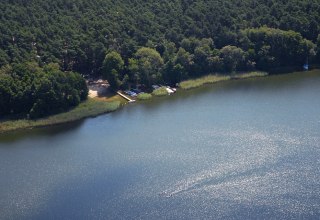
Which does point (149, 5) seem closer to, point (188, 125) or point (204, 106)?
point (204, 106)

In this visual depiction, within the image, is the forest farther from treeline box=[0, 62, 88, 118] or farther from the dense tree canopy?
treeline box=[0, 62, 88, 118]

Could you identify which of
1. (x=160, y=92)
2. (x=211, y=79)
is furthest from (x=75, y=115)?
(x=211, y=79)

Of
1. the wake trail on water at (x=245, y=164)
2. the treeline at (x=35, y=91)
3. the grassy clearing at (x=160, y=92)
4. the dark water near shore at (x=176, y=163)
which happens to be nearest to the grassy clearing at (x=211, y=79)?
the grassy clearing at (x=160, y=92)

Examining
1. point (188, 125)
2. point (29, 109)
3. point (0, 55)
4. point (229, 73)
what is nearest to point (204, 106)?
point (188, 125)

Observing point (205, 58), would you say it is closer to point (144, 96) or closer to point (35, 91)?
point (144, 96)

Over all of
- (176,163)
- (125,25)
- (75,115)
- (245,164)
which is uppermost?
(125,25)

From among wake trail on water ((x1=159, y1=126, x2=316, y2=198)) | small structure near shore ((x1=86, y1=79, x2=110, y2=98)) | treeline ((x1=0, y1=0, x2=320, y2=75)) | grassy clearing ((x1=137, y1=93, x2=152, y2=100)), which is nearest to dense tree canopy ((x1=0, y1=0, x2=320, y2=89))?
treeline ((x1=0, y1=0, x2=320, y2=75))
